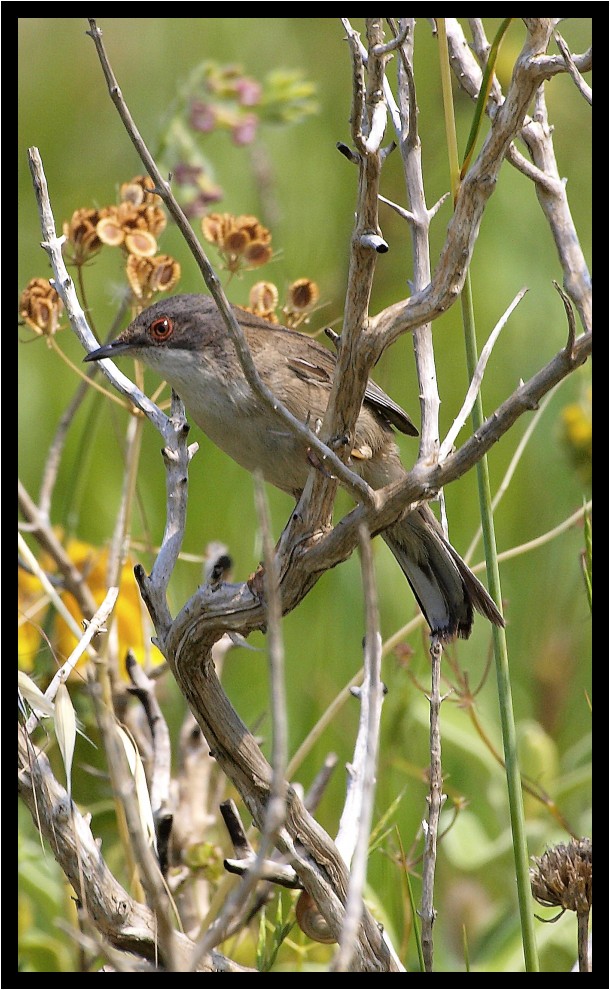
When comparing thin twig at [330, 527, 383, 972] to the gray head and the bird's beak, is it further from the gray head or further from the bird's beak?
the gray head

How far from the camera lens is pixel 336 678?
4.07 metres

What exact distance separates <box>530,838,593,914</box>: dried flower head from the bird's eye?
190cm

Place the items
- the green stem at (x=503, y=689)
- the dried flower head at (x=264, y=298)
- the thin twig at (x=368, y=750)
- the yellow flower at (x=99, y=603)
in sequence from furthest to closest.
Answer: the yellow flower at (x=99, y=603)
the dried flower head at (x=264, y=298)
the green stem at (x=503, y=689)
the thin twig at (x=368, y=750)

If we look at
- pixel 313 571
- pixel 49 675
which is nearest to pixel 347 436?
pixel 313 571

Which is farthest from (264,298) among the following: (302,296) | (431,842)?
(431,842)

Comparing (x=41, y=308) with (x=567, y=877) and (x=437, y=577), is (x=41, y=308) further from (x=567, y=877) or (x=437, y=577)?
(x=567, y=877)

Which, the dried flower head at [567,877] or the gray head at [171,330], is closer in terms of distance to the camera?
the dried flower head at [567,877]

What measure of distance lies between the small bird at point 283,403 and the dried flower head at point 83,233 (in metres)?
0.29

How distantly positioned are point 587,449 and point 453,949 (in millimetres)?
2049

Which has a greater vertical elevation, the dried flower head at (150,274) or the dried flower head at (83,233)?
the dried flower head at (83,233)

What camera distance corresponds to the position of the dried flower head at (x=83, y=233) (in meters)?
2.96

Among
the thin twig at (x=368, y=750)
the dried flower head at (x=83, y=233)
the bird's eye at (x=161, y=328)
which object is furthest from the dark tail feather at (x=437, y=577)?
the dried flower head at (x=83, y=233)

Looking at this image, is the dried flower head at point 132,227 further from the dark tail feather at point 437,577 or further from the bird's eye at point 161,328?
the dark tail feather at point 437,577

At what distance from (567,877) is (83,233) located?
217 cm
